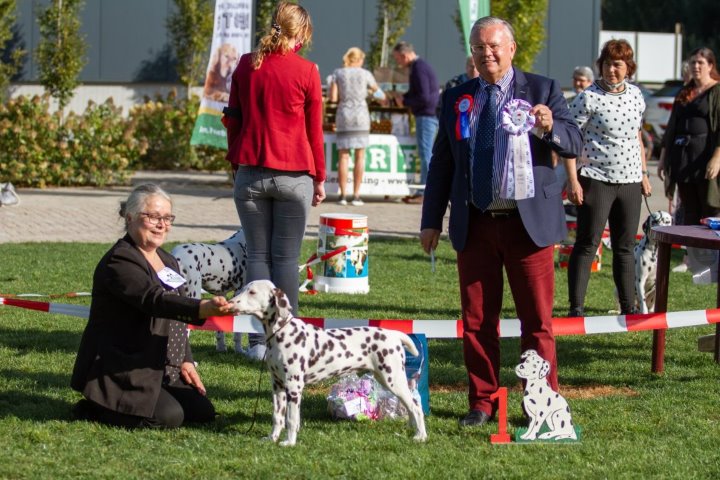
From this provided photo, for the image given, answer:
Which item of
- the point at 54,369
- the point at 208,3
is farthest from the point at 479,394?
the point at 208,3

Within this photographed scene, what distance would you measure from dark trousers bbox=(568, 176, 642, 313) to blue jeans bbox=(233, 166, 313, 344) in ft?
7.49

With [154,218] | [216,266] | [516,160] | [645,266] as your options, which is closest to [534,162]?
[516,160]

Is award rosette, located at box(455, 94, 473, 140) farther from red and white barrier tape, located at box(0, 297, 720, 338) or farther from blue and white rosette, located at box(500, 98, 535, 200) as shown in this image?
red and white barrier tape, located at box(0, 297, 720, 338)

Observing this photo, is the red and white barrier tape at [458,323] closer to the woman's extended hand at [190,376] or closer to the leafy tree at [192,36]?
the woman's extended hand at [190,376]

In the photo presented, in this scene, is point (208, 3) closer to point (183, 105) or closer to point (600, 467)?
point (183, 105)

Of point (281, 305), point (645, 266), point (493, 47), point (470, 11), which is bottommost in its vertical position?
point (645, 266)

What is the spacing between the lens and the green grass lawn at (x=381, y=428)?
203 inches

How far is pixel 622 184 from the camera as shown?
27.8ft

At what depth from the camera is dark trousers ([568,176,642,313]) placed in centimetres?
847

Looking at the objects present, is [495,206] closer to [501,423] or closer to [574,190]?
[501,423]

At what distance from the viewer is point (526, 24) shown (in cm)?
2405

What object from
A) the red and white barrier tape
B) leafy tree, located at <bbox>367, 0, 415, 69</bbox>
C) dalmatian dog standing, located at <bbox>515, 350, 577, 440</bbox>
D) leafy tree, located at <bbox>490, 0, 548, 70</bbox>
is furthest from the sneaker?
leafy tree, located at <bbox>367, 0, 415, 69</bbox>

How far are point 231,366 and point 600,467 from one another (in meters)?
2.80

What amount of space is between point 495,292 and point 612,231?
301 centimetres
